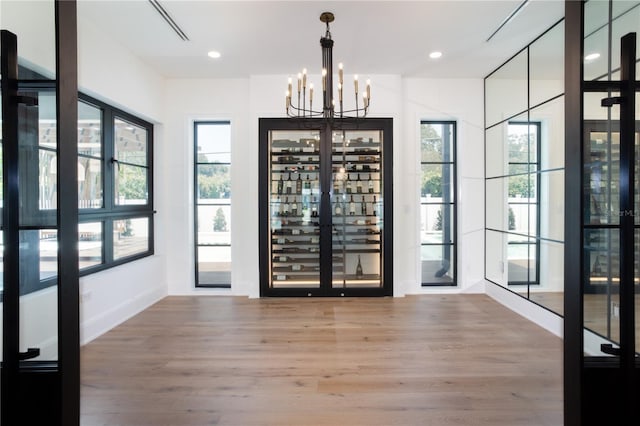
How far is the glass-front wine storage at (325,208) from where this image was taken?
443 cm

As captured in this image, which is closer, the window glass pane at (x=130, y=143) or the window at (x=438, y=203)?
the window glass pane at (x=130, y=143)

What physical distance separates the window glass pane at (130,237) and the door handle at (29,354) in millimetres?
2441

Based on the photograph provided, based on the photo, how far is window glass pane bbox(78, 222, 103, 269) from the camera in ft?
10.8

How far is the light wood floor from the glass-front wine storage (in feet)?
2.37

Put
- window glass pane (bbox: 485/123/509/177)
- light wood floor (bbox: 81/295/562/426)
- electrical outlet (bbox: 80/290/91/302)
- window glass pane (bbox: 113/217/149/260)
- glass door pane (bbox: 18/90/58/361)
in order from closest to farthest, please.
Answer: glass door pane (bbox: 18/90/58/361)
light wood floor (bbox: 81/295/562/426)
electrical outlet (bbox: 80/290/91/302)
window glass pane (bbox: 113/217/149/260)
window glass pane (bbox: 485/123/509/177)

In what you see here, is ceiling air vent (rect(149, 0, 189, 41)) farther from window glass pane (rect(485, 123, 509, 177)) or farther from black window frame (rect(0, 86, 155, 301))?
window glass pane (rect(485, 123, 509, 177))

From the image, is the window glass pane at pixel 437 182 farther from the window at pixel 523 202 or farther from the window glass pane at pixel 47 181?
the window glass pane at pixel 47 181

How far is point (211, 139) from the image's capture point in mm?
4711

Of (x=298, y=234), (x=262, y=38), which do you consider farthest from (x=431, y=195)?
(x=262, y=38)

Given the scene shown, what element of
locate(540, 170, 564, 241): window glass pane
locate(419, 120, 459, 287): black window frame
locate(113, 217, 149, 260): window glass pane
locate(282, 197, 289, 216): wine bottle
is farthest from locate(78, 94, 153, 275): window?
locate(540, 170, 564, 241): window glass pane

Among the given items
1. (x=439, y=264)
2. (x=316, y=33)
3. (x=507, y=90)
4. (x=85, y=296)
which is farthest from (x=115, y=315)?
(x=507, y=90)

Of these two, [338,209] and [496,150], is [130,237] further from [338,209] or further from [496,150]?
[496,150]

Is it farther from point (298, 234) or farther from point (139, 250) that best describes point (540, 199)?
point (139, 250)

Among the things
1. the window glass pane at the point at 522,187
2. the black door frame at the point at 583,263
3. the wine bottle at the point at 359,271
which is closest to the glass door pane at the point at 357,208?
the wine bottle at the point at 359,271
